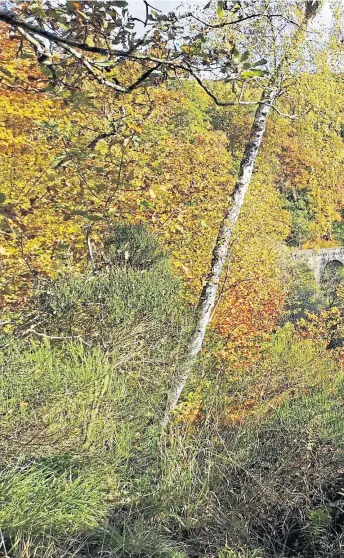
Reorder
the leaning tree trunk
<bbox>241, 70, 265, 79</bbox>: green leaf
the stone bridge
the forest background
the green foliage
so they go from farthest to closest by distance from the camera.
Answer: the stone bridge, the leaning tree trunk, the green foliage, the forest background, <bbox>241, 70, 265, 79</bbox>: green leaf

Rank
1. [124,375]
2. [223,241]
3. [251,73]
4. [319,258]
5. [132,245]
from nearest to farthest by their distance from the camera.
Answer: [251,73]
[124,375]
[132,245]
[223,241]
[319,258]

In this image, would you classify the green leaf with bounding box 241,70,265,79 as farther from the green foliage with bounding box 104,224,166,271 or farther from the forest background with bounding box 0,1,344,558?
the green foliage with bounding box 104,224,166,271

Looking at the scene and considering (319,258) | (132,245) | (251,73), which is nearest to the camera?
(251,73)

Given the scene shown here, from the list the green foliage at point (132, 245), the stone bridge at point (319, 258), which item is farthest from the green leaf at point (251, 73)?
the stone bridge at point (319, 258)

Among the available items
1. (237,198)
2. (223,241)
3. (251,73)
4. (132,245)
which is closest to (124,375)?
(132,245)

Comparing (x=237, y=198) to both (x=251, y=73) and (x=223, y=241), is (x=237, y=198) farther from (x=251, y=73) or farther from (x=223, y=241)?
(x=251, y=73)

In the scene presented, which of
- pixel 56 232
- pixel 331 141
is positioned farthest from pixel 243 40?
pixel 56 232

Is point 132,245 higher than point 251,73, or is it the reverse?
point 251,73

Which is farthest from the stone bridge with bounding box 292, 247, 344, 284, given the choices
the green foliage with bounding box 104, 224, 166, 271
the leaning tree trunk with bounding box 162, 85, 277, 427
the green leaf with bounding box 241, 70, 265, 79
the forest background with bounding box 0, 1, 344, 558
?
the green leaf with bounding box 241, 70, 265, 79

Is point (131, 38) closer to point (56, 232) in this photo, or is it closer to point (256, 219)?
point (56, 232)
